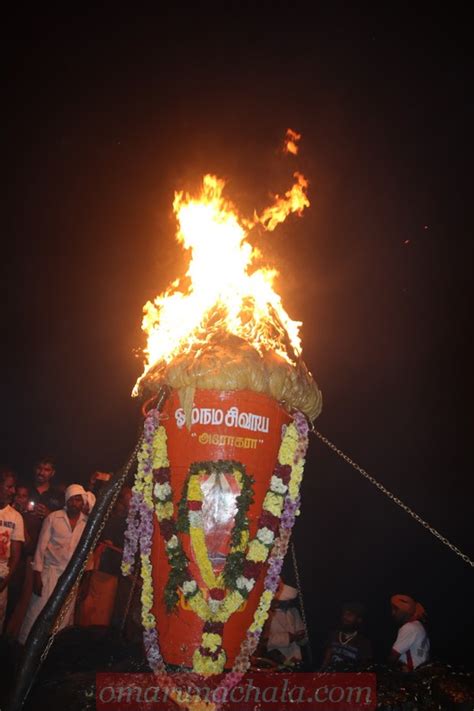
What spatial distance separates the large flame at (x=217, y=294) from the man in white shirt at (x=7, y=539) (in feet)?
9.41

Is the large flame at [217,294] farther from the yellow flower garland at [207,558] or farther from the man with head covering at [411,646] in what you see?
the man with head covering at [411,646]

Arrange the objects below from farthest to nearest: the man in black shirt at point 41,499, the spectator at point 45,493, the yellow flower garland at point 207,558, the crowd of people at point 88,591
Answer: the spectator at point 45,493, the man in black shirt at point 41,499, the crowd of people at point 88,591, the yellow flower garland at point 207,558

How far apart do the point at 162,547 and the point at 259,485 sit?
1.17 meters

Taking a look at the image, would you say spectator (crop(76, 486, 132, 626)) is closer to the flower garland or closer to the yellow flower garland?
the flower garland

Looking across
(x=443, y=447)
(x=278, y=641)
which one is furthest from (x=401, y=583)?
(x=278, y=641)

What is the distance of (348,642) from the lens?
780 centimetres

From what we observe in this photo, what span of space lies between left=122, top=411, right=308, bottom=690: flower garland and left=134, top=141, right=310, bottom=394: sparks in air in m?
1.02

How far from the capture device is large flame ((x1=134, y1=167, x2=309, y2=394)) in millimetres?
7066

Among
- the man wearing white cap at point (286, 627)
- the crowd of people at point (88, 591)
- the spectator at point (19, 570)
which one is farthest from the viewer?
the spectator at point (19, 570)

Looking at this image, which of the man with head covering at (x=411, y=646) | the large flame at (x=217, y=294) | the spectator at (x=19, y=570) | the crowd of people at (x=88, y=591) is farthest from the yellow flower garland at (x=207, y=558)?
the spectator at (x=19, y=570)

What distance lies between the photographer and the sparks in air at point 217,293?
7062mm

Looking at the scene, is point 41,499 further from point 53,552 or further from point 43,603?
point 43,603

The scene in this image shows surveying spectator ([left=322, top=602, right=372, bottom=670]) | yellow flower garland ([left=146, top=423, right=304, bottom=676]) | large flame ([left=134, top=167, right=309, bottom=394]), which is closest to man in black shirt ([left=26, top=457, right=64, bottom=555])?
large flame ([left=134, top=167, right=309, bottom=394])

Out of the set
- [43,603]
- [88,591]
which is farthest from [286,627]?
[43,603]
